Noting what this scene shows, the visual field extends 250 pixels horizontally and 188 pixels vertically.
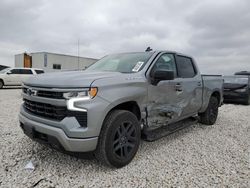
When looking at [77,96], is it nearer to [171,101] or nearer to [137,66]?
[137,66]

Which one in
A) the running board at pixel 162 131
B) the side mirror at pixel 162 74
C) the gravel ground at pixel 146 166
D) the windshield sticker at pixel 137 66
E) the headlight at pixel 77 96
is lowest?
the gravel ground at pixel 146 166

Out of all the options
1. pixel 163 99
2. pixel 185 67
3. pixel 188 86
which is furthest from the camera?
pixel 185 67

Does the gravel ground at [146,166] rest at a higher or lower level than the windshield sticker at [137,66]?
lower

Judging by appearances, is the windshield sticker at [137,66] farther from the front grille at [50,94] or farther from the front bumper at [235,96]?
the front bumper at [235,96]

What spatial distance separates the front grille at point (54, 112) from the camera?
8.55 ft

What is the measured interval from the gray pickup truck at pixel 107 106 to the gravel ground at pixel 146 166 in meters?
0.28

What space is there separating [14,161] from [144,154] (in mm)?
1975

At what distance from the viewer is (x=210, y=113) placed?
5.74 meters

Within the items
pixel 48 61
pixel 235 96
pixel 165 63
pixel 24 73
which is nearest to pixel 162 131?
pixel 165 63

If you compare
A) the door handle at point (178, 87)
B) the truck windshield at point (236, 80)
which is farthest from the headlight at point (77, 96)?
the truck windshield at point (236, 80)

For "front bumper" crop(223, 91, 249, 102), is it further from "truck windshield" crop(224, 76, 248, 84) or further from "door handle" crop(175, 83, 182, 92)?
"door handle" crop(175, 83, 182, 92)

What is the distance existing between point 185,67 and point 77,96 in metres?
2.92

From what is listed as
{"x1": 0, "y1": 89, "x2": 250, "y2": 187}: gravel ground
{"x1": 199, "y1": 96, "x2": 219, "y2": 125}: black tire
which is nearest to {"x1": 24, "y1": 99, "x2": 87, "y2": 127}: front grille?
{"x1": 0, "y1": 89, "x2": 250, "y2": 187}: gravel ground

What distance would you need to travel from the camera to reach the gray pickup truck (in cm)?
261
